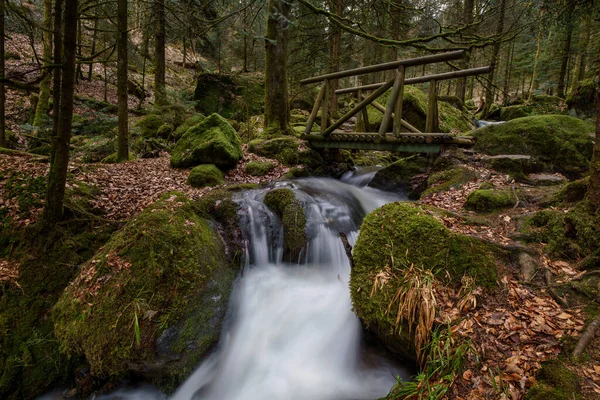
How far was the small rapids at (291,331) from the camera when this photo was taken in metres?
3.40

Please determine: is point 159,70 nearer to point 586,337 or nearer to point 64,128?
point 64,128

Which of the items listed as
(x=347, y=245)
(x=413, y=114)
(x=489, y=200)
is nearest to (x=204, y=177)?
(x=347, y=245)

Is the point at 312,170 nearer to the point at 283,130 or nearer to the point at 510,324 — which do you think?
the point at 283,130

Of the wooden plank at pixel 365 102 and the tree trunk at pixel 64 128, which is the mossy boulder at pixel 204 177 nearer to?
the tree trunk at pixel 64 128

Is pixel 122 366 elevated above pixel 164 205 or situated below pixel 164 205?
below

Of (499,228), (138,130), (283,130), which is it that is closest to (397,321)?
(499,228)

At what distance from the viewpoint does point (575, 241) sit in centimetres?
293

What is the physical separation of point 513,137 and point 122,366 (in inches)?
308

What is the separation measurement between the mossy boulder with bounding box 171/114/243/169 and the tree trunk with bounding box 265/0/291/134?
229 cm

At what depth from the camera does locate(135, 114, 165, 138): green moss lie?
1080cm

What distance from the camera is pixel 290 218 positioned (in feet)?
17.6

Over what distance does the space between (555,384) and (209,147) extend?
7.01 metres

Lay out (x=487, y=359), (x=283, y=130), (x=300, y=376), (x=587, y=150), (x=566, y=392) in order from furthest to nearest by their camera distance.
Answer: (x=283, y=130)
(x=587, y=150)
(x=300, y=376)
(x=487, y=359)
(x=566, y=392)

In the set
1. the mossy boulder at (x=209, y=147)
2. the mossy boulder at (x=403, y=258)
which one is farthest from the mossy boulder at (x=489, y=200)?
the mossy boulder at (x=209, y=147)
